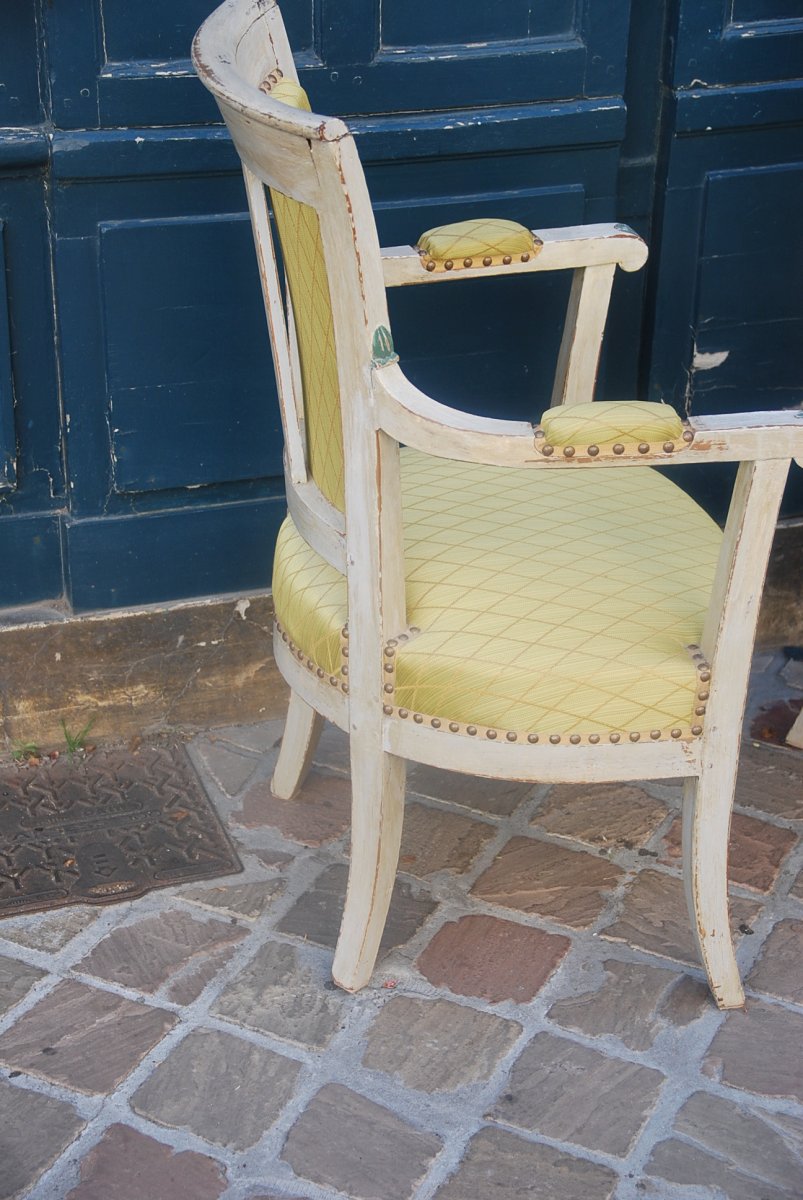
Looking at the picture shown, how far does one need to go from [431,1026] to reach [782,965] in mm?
575

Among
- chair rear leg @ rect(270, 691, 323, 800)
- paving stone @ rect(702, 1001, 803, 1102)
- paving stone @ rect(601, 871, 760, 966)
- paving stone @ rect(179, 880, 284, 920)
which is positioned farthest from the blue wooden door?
paving stone @ rect(702, 1001, 803, 1102)

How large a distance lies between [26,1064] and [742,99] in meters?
2.16

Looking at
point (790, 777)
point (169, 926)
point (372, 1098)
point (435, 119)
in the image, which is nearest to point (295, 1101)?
point (372, 1098)

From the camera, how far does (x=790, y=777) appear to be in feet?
9.22

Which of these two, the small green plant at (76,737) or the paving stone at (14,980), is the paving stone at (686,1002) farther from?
the small green plant at (76,737)

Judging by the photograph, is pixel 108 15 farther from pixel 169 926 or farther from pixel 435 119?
pixel 169 926

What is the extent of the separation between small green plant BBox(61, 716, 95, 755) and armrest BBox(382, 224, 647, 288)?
3.53 feet

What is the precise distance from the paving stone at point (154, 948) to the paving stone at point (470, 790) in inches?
20.7

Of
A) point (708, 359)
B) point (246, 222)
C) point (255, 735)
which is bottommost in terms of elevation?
point (255, 735)

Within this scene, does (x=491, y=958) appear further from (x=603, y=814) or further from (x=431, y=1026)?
(x=603, y=814)

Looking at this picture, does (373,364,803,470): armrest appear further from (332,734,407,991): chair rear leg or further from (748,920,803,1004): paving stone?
(748,920,803,1004): paving stone

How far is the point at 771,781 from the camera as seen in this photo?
9.19 ft

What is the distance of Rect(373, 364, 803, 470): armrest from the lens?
1771 millimetres

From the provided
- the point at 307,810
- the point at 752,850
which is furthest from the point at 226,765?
the point at 752,850
